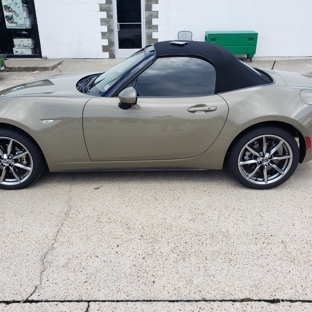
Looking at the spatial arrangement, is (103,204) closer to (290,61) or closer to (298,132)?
(298,132)

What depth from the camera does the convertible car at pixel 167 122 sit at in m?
3.25

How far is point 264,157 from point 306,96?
2.48ft

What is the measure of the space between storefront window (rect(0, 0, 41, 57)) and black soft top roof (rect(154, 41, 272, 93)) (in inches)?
317

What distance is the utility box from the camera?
9492mm

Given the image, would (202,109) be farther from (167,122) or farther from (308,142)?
(308,142)

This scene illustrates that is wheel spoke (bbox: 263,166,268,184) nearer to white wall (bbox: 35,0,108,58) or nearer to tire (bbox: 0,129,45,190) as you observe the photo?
Result: tire (bbox: 0,129,45,190)

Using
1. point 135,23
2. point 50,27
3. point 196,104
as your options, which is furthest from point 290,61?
point 196,104

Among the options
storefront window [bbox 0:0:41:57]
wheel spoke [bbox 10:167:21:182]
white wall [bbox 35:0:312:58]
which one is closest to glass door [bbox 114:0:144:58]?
white wall [bbox 35:0:312:58]

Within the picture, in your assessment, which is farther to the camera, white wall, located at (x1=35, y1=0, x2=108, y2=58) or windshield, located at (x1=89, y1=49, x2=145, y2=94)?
white wall, located at (x1=35, y1=0, x2=108, y2=58)

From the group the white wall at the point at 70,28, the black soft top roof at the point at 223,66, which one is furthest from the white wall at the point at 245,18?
the black soft top roof at the point at 223,66

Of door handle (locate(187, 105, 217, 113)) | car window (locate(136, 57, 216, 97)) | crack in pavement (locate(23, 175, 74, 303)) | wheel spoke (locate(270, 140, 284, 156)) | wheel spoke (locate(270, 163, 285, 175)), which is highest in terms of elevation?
car window (locate(136, 57, 216, 97))

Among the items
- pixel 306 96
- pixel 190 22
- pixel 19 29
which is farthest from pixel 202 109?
pixel 19 29

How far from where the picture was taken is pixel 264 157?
344 cm

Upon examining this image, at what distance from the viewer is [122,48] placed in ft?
34.3
